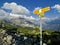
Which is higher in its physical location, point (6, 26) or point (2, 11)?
point (2, 11)

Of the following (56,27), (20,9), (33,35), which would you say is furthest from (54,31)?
(20,9)

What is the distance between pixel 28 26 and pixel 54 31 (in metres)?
0.49

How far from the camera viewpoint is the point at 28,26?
183 inches

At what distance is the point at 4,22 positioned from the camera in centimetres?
465

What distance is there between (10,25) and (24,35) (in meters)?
0.32

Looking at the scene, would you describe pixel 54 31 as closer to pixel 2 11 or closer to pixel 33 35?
pixel 33 35

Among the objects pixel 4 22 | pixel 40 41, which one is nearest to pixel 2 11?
pixel 4 22

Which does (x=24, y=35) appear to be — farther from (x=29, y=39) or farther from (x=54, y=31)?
(x=54, y=31)

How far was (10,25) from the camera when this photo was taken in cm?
462

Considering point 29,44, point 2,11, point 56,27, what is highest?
point 2,11

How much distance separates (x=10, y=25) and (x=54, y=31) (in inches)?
32.3

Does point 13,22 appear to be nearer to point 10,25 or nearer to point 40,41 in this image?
point 10,25

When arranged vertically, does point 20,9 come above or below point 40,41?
above

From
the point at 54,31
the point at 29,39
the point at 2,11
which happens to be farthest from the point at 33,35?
the point at 2,11
